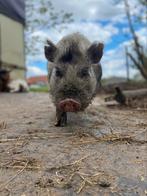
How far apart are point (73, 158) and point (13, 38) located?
14724 mm

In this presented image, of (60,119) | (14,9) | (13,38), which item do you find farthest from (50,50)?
(13,38)

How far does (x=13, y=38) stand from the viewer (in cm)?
1830

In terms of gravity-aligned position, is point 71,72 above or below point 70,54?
below

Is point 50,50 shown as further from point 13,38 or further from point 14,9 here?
point 13,38

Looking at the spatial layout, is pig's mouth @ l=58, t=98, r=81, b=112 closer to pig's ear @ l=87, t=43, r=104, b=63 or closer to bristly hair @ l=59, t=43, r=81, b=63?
bristly hair @ l=59, t=43, r=81, b=63

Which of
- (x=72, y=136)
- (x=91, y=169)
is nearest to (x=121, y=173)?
(x=91, y=169)

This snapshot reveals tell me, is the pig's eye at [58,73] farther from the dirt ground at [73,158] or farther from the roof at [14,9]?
the roof at [14,9]

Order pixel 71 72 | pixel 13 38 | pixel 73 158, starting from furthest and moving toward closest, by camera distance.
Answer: pixel 13 38
pixel 71 72
pixel 73 158

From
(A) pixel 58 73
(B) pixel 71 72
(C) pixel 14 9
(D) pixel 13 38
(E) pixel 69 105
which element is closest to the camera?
(E) pixel 69 105

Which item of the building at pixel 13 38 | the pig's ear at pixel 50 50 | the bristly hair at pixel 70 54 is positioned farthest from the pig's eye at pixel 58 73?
the building at pixel 13 38

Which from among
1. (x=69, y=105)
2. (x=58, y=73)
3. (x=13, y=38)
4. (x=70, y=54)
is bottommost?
(x=69, y=105)

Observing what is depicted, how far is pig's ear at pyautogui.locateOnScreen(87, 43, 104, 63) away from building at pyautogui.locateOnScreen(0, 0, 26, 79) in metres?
10.5

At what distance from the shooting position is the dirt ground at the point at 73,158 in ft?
11.1

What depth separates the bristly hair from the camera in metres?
5.57
